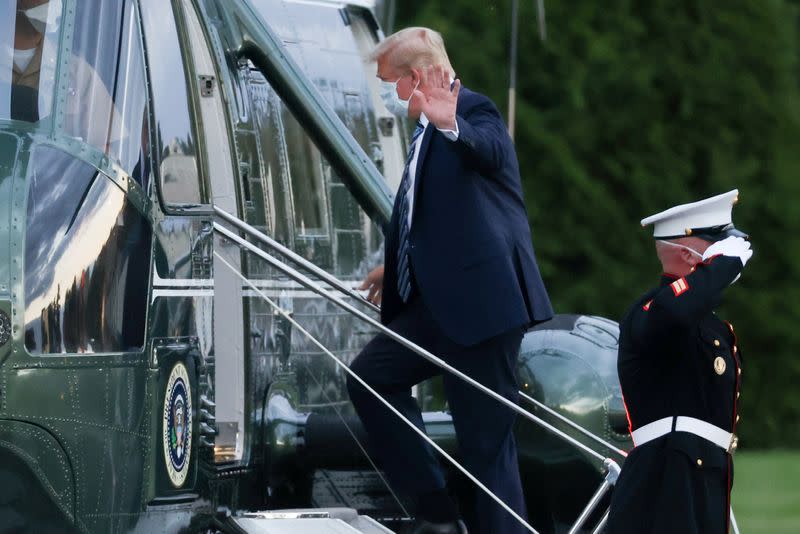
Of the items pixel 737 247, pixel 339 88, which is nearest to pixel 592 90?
pixel 339 88

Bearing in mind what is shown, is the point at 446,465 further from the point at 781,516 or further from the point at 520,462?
the point at 781,516

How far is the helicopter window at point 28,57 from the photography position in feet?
17.3

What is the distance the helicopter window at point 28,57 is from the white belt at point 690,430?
1912 millimetres

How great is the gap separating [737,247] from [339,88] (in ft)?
9.64

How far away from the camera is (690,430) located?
5.27m

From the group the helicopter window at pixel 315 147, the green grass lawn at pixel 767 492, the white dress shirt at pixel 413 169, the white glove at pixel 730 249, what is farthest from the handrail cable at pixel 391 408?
the green grass lawn at pixel 767 492

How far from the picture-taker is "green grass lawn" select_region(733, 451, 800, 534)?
44.8ft

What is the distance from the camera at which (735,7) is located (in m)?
16.9

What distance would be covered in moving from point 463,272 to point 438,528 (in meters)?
0.92

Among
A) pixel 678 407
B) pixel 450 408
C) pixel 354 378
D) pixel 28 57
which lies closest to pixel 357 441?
pixel 354 378

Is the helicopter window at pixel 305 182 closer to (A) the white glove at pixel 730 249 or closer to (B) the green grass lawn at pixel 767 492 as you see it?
(A) the white glove at pixel 730 249

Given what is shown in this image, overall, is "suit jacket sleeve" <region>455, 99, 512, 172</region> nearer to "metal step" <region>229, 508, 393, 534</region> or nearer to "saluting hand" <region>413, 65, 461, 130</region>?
"saluting hand" <region>413, 65, 461, 130</region>

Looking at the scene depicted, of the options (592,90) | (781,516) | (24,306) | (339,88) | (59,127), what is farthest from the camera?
(592,90)

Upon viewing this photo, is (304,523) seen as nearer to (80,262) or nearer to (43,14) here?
(80,262)
